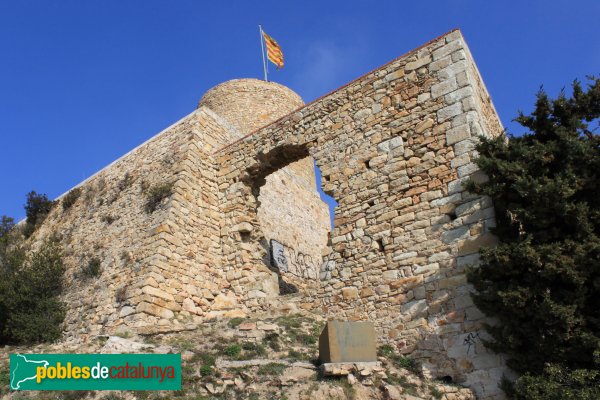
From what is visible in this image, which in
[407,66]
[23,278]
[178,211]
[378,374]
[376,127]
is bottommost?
[378,374]

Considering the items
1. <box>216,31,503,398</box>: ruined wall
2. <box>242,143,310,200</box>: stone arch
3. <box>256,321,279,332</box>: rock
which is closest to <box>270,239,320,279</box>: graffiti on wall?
<box>242,143,310,200</box>: stone arch

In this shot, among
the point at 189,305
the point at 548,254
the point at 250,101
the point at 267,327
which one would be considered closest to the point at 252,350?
the point at 267,327

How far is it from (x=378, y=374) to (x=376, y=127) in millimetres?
4654

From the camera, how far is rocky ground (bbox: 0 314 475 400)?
6160 millimetres

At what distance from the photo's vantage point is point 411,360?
24.3 feet

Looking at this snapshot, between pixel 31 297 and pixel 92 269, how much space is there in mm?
1510

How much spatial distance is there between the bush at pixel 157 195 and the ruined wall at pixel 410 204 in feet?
8.55

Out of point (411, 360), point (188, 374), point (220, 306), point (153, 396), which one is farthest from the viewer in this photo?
point (220, 306)

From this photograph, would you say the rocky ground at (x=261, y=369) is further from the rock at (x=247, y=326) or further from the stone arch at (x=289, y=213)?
the stone arch at (x=289, y=213)

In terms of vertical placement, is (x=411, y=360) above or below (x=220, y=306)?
below

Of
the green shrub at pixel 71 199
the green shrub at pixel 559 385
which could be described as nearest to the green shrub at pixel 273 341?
the green shrub at pixel 559 385

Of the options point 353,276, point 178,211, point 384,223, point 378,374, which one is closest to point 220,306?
point 178,211

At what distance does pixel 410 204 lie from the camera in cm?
848

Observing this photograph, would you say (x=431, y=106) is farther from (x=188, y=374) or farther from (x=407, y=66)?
(x=188, y=374)
